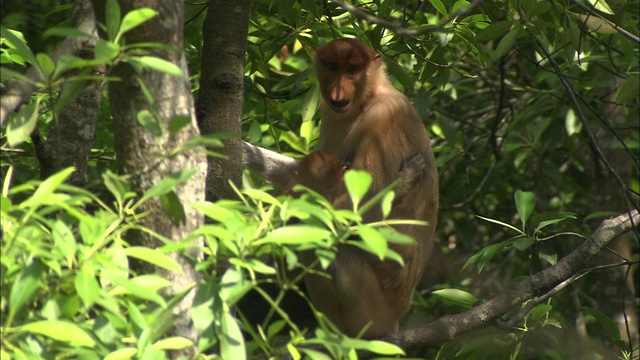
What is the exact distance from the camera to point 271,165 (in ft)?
15.5

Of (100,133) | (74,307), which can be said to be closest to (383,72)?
(100,133)

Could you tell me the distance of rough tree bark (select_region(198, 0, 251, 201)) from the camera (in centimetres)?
321

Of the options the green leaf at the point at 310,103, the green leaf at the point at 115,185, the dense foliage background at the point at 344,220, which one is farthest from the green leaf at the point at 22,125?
the green leaf at the point at 310,103

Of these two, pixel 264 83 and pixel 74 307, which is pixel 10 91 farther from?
pixel 264 83

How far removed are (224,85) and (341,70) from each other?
1.35 metres

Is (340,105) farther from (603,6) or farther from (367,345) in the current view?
(367,345)

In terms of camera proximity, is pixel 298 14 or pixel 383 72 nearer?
pixel 298 14

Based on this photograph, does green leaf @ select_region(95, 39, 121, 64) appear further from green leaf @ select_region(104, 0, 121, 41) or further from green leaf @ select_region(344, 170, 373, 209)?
green leaf @ select_region(344, 170, 373, 209)

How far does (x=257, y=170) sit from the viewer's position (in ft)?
15.4

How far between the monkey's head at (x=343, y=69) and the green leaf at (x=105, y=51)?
267cm

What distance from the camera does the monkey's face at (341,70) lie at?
14.7 ft

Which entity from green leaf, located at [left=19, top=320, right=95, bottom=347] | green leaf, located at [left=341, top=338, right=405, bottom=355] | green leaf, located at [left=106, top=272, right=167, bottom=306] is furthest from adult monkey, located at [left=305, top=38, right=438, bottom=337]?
green leaf, located at [left=19, top=320, right=95, bottom=347]

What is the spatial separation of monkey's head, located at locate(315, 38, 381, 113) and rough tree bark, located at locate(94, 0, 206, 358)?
2.19 m

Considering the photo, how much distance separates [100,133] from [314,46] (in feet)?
3.84
